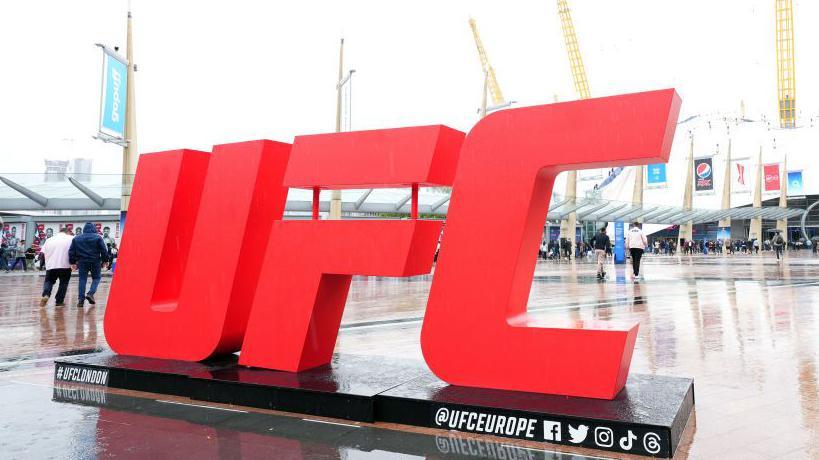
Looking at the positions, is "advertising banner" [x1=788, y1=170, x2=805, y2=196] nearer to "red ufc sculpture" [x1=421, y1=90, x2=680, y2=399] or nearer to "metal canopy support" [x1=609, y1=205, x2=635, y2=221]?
"metal canopy support" [x1=609, y1=205, x2=635, y2=221]

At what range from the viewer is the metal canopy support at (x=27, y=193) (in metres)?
18.4

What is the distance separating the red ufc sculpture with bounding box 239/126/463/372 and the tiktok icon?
5.55 ft

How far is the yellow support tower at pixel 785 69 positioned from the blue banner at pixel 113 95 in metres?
95.3

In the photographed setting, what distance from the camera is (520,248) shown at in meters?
3.84

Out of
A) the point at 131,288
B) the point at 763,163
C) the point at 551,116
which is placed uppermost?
the point at 763,163

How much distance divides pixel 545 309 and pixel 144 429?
682cm

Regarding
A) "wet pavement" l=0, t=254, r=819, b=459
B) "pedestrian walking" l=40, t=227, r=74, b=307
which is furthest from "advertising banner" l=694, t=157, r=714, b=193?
"pedestrian walking" l=40, t=227, r=74, b=307

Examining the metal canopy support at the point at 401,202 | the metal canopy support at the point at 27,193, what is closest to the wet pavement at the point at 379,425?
the metal canopy support at the point at 27,193

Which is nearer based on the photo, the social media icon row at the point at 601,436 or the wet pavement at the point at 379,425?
the social media icon row at the point at 601,436

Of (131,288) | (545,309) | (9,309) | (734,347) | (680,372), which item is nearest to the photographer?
(680,372)

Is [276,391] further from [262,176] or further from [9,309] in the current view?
[9,309]

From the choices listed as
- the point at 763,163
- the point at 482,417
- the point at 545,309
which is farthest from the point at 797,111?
the point at 482,417

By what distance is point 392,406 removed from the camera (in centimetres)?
360

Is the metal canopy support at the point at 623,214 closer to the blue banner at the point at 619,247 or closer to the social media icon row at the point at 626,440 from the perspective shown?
the blue banner at the point at 619,247
